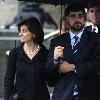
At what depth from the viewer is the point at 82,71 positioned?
6.68 meters

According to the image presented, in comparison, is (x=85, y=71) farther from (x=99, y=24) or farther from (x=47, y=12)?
(x=47, y=12)

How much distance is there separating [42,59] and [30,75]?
0.25 meters

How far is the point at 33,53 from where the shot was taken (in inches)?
294

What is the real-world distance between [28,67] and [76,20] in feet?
2.77

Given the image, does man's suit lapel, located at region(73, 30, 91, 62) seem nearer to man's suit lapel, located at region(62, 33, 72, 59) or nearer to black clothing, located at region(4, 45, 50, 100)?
man's suit lapel, located at region(62, 33, 72, 59)

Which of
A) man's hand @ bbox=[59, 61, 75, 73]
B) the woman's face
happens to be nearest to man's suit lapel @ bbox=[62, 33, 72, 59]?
man's hand @ bbox=[59, 61, 75, 73]

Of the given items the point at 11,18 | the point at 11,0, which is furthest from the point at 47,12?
the point at 11,0

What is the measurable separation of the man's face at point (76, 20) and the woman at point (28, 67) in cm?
64

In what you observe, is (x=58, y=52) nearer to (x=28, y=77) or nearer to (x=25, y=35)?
(x=28, y=77)

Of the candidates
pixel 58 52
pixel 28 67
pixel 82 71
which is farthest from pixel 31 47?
pixel 82 71

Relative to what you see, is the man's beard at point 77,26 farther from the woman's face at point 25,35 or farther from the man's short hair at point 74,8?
the woman's face at point 25,35

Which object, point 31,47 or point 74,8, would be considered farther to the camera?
point 31,47

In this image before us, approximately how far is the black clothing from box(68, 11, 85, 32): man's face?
0.65 m

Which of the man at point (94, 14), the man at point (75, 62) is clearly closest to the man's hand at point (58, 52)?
the man at point (75, 62)
